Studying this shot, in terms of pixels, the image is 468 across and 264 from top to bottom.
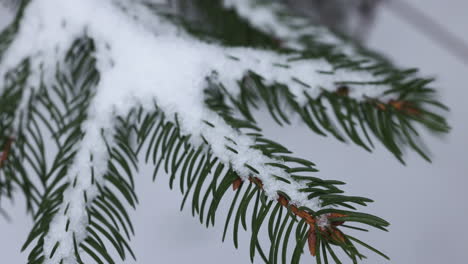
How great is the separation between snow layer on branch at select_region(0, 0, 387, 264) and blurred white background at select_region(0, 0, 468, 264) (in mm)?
455

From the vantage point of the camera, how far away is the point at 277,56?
16.5 inches

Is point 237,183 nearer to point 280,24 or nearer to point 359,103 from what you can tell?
point 359,103

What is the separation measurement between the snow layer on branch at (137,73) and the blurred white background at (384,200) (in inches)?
17.9

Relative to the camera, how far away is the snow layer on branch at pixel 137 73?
33 centimetres

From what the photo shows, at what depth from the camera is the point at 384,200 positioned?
1.26m

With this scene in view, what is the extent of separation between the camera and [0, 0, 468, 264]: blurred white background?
1.08m

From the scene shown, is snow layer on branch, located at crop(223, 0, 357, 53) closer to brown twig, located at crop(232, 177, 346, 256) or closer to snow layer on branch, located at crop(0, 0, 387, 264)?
snow layer on branch, located at crop(0, 0, 387, 264)

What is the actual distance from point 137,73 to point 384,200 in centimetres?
105

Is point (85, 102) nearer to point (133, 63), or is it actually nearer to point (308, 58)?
point (133, 63)

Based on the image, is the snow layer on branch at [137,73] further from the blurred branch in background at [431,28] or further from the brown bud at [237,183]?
the blurred branch in background at [431,28]

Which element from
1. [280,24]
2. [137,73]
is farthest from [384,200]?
[137,73]

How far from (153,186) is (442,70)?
1.38 m

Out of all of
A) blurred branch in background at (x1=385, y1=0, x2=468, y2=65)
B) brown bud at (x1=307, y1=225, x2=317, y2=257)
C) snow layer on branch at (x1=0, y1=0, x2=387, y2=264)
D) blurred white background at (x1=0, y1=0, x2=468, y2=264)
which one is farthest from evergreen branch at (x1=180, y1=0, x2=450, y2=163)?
blurred branch in background at (x1=385, y1=0, x2=468, y2=65)

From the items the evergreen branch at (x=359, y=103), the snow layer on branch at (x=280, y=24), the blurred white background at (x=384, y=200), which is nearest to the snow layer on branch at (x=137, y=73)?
the evergreen branch at (x=359, y=103)
